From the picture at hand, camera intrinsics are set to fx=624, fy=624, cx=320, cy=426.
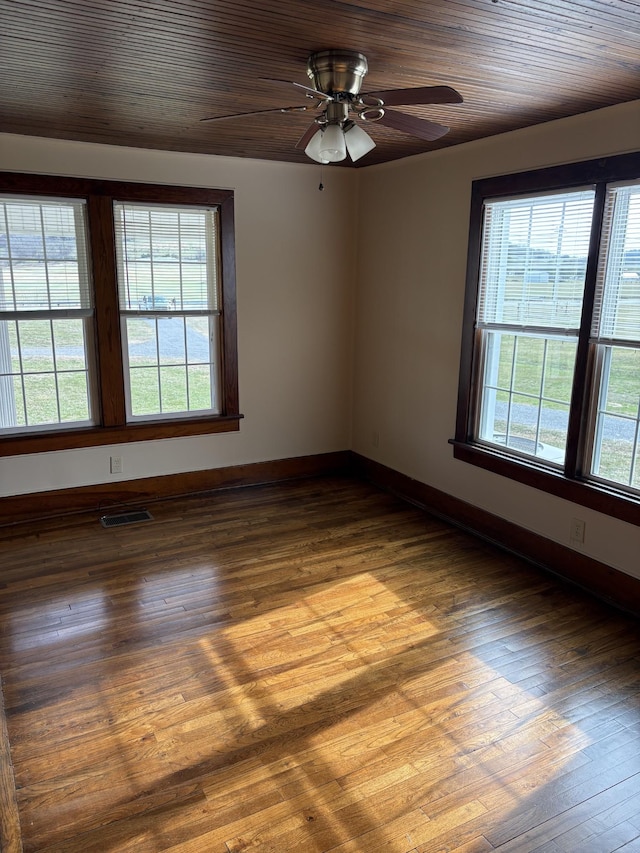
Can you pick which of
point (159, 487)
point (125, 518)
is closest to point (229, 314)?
point (159, 487)

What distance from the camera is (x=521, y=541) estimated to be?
3957 mm

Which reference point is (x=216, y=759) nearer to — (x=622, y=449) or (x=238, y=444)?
(x=622, y=449)

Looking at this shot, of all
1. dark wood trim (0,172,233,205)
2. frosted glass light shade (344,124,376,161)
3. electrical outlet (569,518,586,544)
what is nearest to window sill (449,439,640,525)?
electrical outlet (569,518,586,544)

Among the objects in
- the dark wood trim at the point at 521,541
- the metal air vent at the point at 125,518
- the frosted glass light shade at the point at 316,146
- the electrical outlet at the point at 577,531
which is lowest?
the metal air vent at the point at 125,518

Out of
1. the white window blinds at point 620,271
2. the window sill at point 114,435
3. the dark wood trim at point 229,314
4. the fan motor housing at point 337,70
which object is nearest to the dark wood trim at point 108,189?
the dark wood trim at point 229,314

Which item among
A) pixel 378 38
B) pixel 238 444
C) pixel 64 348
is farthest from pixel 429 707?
pixel 64 348

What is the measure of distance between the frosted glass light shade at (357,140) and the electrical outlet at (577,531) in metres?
2.33

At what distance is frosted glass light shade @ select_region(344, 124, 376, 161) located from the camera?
250cm

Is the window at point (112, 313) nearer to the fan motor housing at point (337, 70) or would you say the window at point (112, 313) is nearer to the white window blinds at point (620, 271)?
the fan motor housing at point (337, 70)

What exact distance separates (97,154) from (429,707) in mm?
3973

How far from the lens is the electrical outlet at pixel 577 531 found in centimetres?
354

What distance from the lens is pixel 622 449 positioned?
3334mm

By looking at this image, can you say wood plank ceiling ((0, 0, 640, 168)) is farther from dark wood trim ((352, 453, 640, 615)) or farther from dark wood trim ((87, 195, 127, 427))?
dark wood trim ((352, 453, 640, 615))

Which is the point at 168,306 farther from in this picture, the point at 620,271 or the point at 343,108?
the point at 620,271
